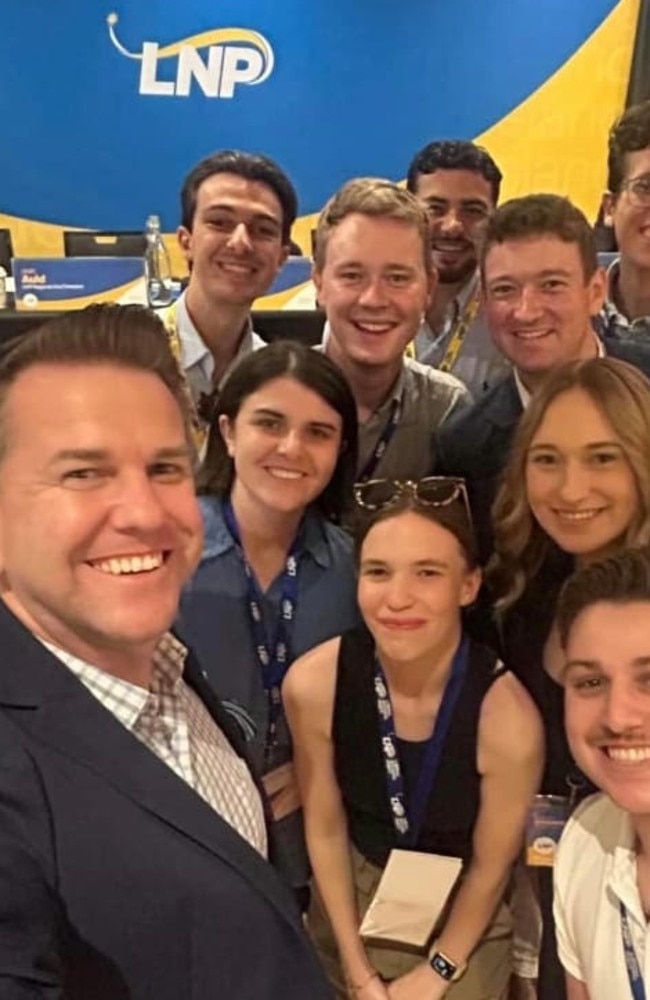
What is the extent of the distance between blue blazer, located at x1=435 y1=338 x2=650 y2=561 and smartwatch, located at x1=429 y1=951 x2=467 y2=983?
2.52ft

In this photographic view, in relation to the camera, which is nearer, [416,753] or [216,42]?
[416,753]

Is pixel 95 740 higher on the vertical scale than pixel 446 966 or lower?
higher

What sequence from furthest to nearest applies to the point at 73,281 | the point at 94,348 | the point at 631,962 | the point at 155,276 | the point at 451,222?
1. the point at 155,276
2. the point at 73,281
3. the point at 451,222
4. the point at 631,962
5. the point at 94,348

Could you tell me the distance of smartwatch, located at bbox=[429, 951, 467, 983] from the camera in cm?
196

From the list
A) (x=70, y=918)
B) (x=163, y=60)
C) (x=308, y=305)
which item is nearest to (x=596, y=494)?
(x=70, y=918)

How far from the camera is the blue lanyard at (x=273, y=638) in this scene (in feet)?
6.72

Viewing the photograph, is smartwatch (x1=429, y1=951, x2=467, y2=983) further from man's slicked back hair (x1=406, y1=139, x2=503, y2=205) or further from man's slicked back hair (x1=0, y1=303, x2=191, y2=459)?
man's slicked back hair (x1=406, y1=139, x2=503, y2=205)

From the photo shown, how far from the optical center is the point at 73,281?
355 centimetres

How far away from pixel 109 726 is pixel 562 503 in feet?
3.79

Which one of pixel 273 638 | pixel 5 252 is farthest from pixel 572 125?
pixel 273 638

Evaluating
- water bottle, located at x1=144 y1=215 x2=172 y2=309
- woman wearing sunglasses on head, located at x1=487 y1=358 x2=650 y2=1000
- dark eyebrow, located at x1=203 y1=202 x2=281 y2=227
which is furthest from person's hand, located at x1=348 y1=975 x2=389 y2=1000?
water bottle, located at x1=144 y1=215 x2=172 y2=309

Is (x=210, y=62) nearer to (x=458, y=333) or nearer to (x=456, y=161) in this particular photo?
(x=456, y=161)

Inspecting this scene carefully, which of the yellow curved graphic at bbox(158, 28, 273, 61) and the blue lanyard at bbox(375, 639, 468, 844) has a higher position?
the yellow curved graphic at bbox(158, 28, 273, 61)

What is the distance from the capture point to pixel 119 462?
114 cm
